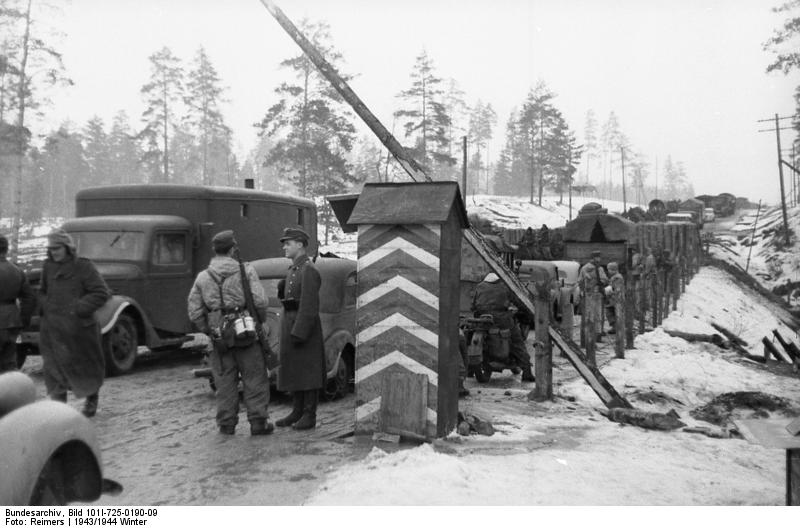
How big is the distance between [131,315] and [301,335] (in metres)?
3.49

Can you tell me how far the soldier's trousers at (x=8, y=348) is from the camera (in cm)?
458

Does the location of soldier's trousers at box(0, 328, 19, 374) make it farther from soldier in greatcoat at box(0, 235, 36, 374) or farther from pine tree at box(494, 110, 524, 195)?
pine tree at box(494, 110, 524, 195)

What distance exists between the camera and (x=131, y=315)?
8.51 metres

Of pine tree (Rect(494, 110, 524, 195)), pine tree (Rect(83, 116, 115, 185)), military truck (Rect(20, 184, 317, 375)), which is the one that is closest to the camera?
pine tree (Rect(83, 116, 115, 185))

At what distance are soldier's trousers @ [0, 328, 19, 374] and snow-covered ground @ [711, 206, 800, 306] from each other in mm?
21779

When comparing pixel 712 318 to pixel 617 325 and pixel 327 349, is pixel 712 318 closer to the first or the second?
pixel 617 325

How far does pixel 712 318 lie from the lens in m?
19.7

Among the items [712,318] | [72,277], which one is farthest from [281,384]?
[712,318]

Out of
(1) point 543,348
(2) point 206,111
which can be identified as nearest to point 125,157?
(2) point 206,111

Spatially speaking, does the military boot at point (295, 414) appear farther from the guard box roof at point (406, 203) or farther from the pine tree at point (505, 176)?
the pine tree at point (505, 176)

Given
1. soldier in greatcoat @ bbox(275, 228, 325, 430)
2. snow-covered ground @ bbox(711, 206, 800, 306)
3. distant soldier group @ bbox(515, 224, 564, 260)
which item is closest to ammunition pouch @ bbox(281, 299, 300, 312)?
soldier in greatcoat @ bbox(275, 228, 325, 430)

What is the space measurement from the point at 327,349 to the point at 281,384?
1.17 meters

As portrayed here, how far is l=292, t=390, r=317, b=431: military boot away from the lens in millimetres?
6102

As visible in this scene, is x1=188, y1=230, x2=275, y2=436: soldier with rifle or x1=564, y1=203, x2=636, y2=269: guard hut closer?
x1=188, y1=230, x2=275, y2=436: soldier with rifle
